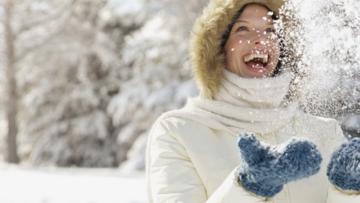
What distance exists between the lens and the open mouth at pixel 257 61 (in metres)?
2.28

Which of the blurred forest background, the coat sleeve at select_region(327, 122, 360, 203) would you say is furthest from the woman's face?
the blurred forest background

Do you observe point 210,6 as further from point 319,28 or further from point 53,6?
point 53,6

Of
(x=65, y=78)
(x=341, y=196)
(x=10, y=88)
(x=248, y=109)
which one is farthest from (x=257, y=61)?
(x=65, y=78)

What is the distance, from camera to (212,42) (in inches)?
96.8

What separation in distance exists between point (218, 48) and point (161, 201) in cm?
58

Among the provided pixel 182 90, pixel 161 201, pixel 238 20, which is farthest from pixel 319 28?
pixel 182 90

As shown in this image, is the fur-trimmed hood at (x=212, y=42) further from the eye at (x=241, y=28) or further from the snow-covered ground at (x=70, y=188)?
the snow-covered ground at (x=70, y=188)

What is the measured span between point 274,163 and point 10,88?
18229 mm

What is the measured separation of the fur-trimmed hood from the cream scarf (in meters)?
0.07

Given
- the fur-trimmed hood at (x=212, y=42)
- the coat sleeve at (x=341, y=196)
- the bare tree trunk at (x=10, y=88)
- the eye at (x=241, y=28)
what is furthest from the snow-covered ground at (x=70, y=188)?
the coat sleeve at (x=341, y=196)

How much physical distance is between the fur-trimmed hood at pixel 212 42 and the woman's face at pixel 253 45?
0.09ft

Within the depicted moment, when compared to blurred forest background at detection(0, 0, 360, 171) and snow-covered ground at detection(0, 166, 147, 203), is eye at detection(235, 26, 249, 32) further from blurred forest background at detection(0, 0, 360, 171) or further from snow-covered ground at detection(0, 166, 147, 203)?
blurred forest background at detection(0, 0, 360, 171)

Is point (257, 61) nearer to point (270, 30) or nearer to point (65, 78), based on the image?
point (270, 30)

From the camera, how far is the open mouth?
7.48 ft
